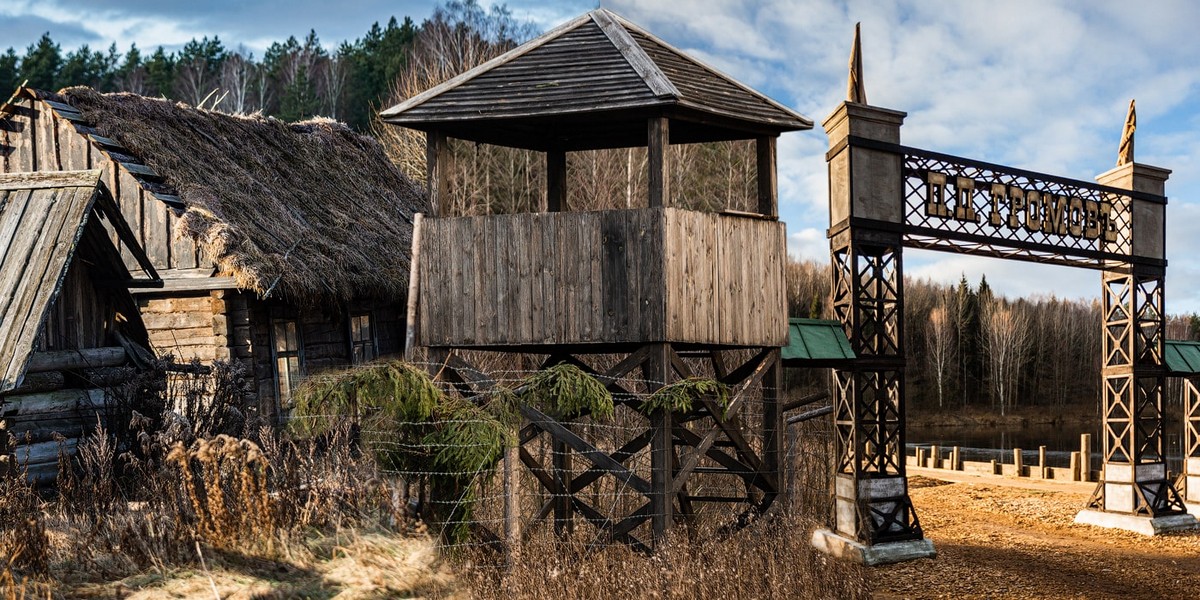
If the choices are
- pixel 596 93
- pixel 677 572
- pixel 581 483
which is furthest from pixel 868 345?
pixel 677 572

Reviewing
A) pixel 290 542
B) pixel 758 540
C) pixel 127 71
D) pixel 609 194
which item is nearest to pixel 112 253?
pixel 290 542

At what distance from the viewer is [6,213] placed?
41.4ft

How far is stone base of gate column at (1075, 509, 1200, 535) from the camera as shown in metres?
18.8

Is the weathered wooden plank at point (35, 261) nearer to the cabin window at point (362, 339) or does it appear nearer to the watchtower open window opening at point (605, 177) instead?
the cabin window at point (362, 339)

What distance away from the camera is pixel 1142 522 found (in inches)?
743

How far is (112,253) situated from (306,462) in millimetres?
4314

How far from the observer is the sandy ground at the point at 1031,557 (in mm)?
13648

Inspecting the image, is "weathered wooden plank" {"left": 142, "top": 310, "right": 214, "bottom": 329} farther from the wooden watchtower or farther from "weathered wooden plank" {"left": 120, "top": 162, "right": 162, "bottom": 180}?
the wooden watchtower

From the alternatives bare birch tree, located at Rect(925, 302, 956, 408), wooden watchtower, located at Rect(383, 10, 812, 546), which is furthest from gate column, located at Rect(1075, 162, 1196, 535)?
bare birch tree, located at Rect(925, 302, 956, 408)

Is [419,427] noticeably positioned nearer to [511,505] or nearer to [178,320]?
[511,505]

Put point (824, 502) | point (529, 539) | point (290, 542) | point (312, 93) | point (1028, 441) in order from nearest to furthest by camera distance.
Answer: point (290, 542), point (529, 539), point (824, 502), point (1028, 441), point (312, 93)

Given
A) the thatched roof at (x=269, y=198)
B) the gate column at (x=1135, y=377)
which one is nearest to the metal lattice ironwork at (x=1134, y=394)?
the gate column at (x=1135, y=377)

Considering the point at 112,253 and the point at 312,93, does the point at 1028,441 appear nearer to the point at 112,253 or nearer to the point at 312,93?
the point at 312,93

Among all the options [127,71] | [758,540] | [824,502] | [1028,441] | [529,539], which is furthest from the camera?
[127,71]
